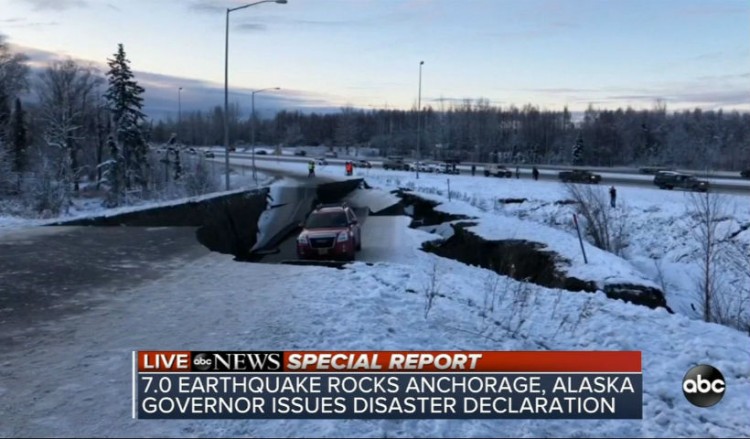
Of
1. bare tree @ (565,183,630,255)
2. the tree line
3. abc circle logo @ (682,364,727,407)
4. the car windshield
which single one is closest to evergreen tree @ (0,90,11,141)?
the tree line

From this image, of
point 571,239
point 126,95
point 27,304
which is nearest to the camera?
point 27,304

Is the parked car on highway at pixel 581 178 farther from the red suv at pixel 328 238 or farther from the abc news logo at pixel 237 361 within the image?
the abc news logo at pixel 237 361

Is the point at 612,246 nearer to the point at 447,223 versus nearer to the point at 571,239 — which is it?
the point at 571,239

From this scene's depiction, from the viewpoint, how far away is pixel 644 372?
6.75 m

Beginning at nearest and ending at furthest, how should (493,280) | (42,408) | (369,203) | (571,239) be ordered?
→ 1. (42,408)
2. (493,280)
3. (571,239)
4. (369,203)

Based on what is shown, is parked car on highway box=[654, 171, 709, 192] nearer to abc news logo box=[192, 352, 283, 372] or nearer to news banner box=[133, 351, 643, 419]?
news banner box=[133, 351, 643, 419]

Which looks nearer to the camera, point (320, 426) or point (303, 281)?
point (320, 426)

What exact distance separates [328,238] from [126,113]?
49.6 m

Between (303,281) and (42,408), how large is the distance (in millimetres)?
5865

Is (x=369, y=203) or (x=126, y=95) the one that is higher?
(x=126, y=95)

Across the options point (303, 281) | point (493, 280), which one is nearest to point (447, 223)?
point (493, 280)

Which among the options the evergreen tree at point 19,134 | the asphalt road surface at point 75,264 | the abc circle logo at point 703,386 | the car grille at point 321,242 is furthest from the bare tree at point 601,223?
the evergreen tree at point 19,134

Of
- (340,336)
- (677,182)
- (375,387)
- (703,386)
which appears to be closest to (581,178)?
(677,182)

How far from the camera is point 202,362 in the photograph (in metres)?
6.09
